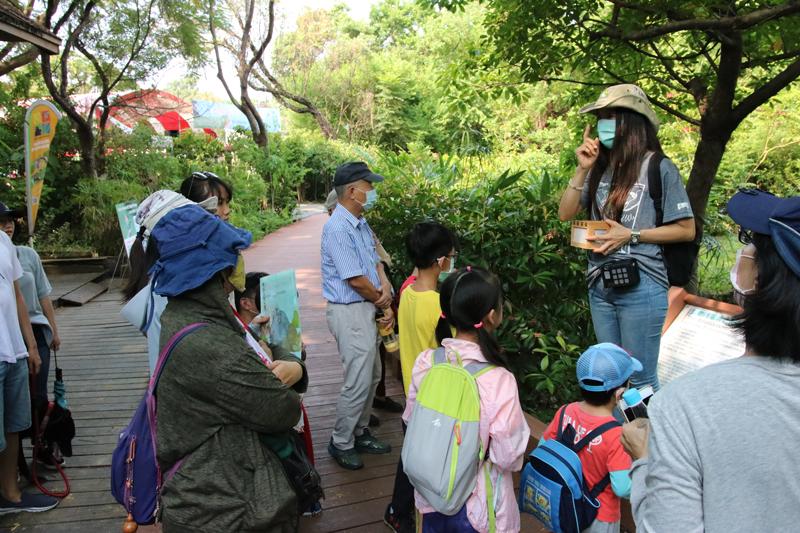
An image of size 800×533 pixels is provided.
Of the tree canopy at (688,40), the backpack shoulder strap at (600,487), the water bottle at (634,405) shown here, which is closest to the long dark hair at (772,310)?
the water bottle at (634,405)

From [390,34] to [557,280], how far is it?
4939cm

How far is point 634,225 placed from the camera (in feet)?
8.16

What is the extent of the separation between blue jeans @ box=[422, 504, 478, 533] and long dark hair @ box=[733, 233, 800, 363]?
4.24 ft

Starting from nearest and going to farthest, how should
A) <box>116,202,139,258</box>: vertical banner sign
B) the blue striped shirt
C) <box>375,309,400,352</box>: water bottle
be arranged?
the blue striped shirt → <box>375,309,400,352</box>: water bottle → <box>116,202,139,258</box>: vertical banner sign

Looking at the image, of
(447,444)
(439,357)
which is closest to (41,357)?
(439,357)

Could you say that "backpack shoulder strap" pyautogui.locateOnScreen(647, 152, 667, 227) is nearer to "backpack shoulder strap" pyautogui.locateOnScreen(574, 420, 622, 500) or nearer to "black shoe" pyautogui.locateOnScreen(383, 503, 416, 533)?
"backpack shoulder strap" pyautogui.locateOnScreen(574, 420, 622, 500)

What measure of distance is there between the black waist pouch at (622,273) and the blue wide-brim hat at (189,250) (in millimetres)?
1655

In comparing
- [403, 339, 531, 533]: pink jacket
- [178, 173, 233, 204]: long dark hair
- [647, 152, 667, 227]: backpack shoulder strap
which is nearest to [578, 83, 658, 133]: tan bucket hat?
[647, 152, 667, 227]: backpack shoulder strap

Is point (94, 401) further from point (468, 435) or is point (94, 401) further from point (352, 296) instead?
point (468, 435)

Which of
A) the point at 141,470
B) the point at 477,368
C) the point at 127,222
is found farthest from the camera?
the point at 127,222

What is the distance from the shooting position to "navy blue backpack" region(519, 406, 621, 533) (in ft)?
6.29

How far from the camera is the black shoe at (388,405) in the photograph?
4281 mm

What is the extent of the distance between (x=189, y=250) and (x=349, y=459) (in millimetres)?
2129

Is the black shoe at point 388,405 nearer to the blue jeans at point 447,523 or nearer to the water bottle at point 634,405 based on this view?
the blue jeans at point 447,523
